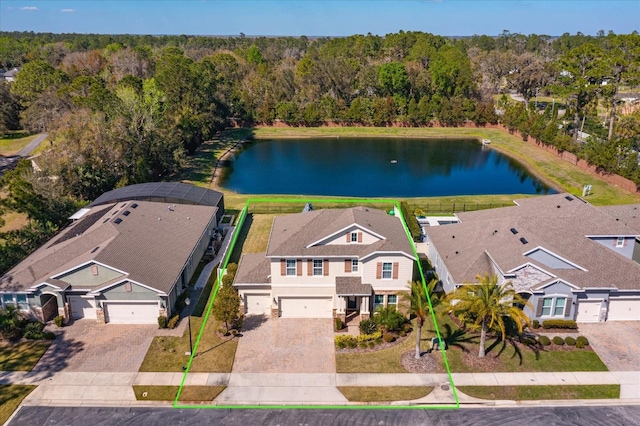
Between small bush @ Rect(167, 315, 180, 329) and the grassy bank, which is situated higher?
the grassy bank

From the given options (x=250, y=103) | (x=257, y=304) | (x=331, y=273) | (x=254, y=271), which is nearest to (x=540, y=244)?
(x=331, y=273)

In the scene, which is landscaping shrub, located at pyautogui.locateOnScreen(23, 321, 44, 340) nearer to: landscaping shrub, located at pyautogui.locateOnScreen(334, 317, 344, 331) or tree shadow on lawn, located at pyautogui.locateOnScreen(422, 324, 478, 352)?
landscaping shrub, located at pyautogui.locateOnScreen(334, 317, 344, 331)

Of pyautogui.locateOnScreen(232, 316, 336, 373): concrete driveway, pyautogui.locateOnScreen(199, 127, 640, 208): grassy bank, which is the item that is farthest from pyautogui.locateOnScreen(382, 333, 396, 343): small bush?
pyautogui.locateOnScreen(199, 127, 640, 208): grassy bank

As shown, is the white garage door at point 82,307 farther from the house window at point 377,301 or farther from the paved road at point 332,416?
the house window at point 377,301

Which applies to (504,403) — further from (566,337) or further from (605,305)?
(605,305)

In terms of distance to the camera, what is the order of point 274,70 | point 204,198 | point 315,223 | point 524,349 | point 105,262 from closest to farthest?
point 524,349 < point 105,262 < point 315,223 < point 204,198 < point 274,70

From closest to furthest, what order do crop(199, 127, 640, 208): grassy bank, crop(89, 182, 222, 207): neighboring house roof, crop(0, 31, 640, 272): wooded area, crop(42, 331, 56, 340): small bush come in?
crop(42, 331, 56, 340): small bush < crop(89, 182, 222, 207): neighboring house roof < crop(0, 31, 640, 272): wooded area < crop(199, 127, 640, 208): grassy bank

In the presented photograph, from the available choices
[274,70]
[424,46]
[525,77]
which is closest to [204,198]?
[274,70]

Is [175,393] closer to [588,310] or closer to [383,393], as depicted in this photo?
[383,393]
